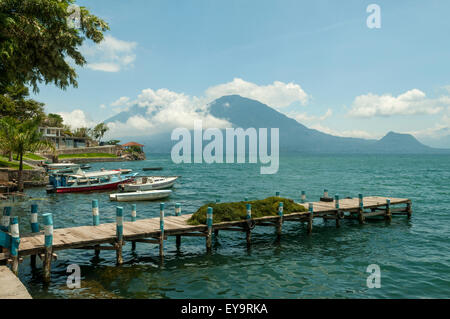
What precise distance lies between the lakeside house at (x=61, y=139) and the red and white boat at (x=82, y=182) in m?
78.2

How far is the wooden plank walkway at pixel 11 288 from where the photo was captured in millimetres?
10766

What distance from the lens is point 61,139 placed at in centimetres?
13812

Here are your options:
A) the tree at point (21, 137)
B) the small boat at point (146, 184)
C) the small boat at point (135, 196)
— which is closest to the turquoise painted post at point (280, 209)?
the small boat at point (135, 196)

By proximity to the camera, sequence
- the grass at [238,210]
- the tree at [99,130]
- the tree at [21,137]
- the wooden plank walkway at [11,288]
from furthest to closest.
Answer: the tree at [99,130] < the tree at [21,137] < the grass at [238,210] < the wooden plank walkway at [11,288]

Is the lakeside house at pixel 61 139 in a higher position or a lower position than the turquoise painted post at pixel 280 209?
higher

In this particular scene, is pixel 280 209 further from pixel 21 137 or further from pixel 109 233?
pixel 21 137

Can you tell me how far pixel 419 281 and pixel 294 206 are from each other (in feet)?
33.9

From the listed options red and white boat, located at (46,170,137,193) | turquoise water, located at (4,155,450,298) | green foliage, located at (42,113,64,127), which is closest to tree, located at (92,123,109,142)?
green foliage, located at (42,113,64,127)

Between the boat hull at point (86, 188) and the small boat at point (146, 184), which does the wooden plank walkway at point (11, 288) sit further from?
the boat hull at point (86, 188)

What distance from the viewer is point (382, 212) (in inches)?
1258

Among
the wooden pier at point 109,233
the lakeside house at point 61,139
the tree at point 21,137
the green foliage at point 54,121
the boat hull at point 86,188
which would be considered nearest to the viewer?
the wooden pier at point 109,233

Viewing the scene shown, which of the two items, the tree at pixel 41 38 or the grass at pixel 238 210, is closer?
the tree at pixel 41 38
